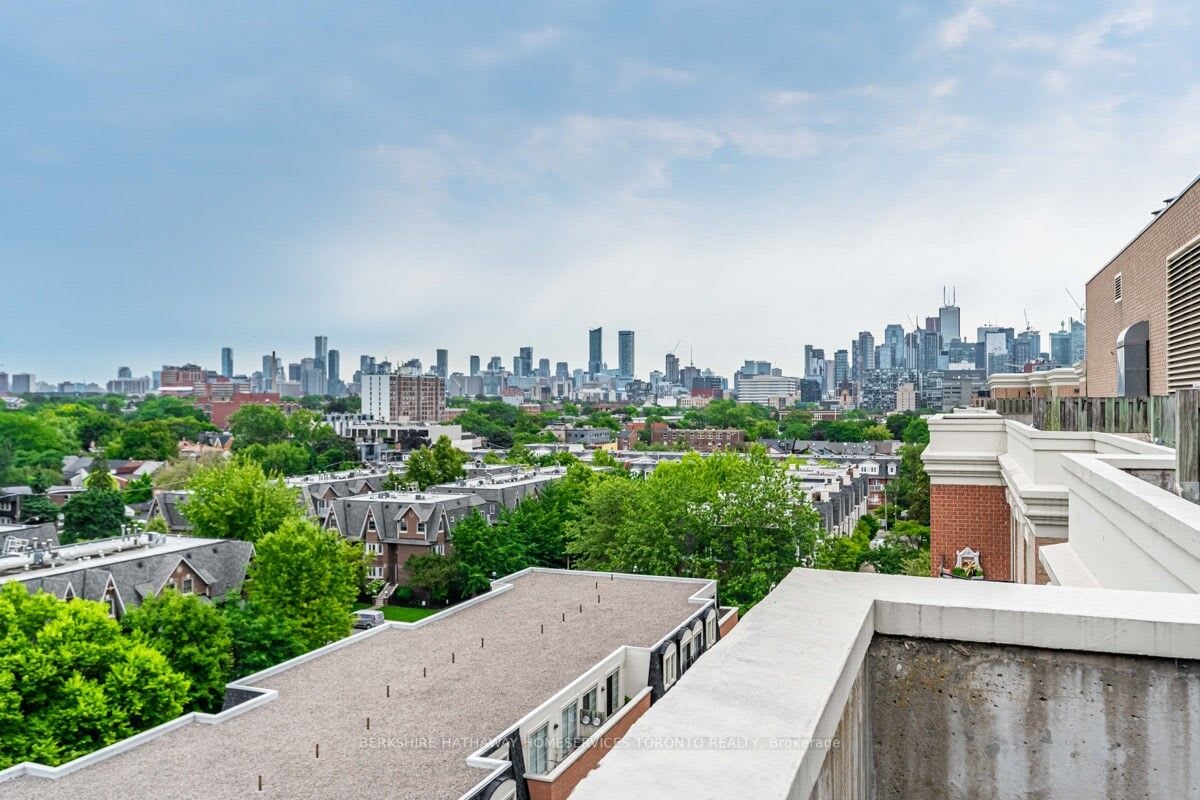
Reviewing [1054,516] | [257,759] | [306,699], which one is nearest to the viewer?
[1054,516]

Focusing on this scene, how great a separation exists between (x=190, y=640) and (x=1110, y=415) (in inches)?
924

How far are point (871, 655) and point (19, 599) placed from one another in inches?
960

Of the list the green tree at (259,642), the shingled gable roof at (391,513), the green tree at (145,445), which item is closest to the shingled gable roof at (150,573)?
the green tree at (259,642)

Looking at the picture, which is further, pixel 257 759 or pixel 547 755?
pixel 547 755

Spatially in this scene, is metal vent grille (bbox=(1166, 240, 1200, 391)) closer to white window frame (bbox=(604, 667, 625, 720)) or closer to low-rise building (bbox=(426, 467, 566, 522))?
white window frame (bbox=(604, 667, 625, 720))

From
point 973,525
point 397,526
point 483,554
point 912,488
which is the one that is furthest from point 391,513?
point 912,488

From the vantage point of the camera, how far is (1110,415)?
10.5 metres

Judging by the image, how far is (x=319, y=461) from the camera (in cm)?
9612

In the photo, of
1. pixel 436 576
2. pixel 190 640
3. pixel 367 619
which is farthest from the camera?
pixel 436 576

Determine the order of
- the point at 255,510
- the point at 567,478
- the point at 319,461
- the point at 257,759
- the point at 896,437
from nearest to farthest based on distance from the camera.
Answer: the point at 257,759 < the point at 255,510 < the point at 567,478 < the point at 319,461 < the point at 896,437

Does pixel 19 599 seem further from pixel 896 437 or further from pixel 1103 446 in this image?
pixel 896 437

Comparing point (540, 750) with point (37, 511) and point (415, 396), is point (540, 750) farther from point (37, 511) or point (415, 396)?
point (415, 396)

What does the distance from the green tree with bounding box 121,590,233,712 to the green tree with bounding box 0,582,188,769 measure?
5.55 feet

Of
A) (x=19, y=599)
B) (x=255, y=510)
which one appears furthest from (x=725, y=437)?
(x=19, y=599)
